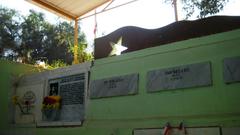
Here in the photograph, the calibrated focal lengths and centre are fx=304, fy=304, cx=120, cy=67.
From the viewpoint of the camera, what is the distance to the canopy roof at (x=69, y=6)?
8680 millimetres

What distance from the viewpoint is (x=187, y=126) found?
4000 millimetres

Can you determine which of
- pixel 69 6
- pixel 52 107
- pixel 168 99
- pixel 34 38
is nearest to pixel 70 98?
pixel 52 107

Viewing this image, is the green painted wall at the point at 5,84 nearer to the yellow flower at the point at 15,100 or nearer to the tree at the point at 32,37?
the yellow flower at the point at 15,100

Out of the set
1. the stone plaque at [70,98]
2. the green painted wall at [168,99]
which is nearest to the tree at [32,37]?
the stone plaque at [70,98]

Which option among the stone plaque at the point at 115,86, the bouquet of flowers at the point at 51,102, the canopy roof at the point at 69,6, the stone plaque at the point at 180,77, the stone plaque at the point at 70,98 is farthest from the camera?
the canopy roof at the point at 69,6

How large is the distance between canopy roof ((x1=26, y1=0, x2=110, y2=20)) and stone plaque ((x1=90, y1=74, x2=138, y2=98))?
163 inches

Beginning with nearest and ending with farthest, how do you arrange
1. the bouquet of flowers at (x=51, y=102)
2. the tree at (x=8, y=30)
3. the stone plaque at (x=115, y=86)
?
the stone plaque at (x=115, y=86) < the bouquet of flowers at (x=51, y=102) < the tree at (x=8, y=30)

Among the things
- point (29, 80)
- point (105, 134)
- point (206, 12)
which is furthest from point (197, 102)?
point (206, 12)

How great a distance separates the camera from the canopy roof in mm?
8680

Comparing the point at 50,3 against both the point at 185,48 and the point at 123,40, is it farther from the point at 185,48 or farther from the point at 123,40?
the point at 185,48

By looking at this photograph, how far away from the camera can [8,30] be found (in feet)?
73.6

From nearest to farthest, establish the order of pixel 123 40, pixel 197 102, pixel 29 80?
pixel 197 102 < pixel 123 40 < pixel 29 80

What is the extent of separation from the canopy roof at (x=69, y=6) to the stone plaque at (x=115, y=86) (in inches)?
163

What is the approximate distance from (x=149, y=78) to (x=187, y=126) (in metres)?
0.98
